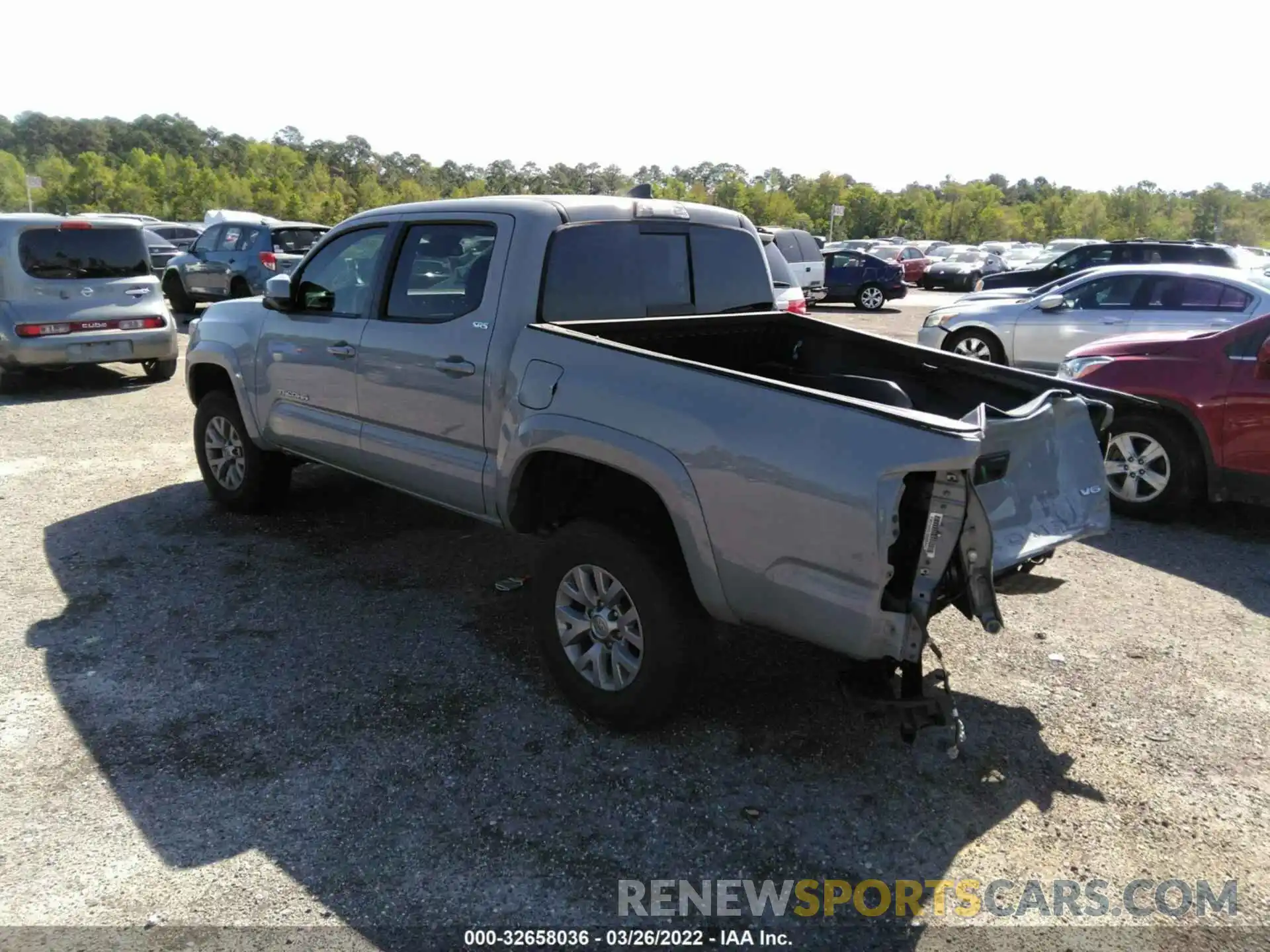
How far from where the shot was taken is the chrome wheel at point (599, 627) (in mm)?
3562

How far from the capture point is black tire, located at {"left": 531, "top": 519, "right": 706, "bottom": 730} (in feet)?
11.1

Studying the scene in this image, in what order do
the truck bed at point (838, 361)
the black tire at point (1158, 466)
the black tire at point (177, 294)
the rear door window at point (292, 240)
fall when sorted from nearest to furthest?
the truck bed at point (838, 361) < the black tire at point (1158, 466) < the rear door window at point (292, 240) < the black tire at point (177, 294)

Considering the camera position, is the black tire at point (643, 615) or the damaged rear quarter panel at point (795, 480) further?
the black tire at point (643, 615)

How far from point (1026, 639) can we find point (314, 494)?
4818 mm

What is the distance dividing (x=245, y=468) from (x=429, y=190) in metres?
63.0

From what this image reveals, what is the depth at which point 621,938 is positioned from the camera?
267 cm

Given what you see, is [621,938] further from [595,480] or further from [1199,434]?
[1199,434]

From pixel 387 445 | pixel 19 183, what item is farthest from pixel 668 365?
pixel 19 183

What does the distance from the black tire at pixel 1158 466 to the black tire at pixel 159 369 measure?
9898 mm

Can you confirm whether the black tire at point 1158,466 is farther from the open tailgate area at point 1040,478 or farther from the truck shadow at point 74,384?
the truck shadow at point 74,384

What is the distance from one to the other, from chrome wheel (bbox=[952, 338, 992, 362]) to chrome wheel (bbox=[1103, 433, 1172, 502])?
500cm

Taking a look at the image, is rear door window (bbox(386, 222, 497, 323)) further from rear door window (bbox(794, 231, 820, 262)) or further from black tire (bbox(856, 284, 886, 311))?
black tire (bbox(856, 284, 886, 311))

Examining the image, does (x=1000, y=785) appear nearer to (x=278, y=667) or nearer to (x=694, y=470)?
(x=694, y=470)

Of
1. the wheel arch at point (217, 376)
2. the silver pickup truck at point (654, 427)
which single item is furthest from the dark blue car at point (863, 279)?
the silver pickup truck at point (654, 427)
